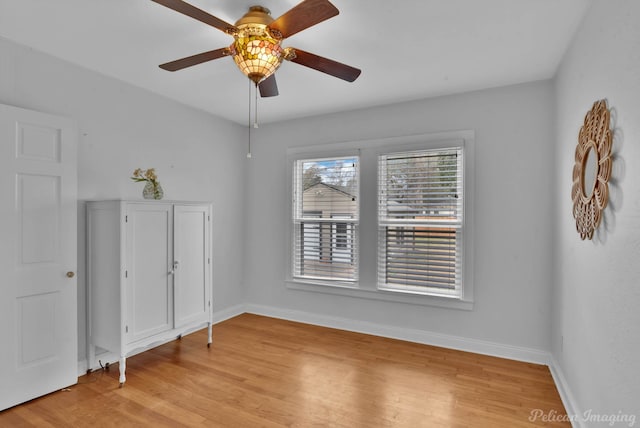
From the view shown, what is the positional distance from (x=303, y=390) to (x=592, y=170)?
2448 millimetres

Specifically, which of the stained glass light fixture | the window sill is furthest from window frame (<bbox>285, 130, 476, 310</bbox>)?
the stained glass light fixture

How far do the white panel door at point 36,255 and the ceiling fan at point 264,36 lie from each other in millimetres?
1254

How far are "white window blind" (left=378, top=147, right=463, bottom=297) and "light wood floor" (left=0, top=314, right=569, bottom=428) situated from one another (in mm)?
725

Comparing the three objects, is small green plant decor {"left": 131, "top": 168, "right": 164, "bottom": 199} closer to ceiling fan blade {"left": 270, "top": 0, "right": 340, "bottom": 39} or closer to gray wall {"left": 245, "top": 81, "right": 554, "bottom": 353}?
ceiling fan blade {"left": 270, "top": 0, "right": 340, "bottom": 39}

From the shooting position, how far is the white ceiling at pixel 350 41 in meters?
2.08

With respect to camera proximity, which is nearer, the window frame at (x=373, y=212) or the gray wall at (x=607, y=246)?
the gray wall at (x=607, y=246)

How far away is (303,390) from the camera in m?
2.67

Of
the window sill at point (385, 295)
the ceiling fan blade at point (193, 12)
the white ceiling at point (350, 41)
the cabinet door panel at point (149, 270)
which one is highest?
the white ceiling at point (350, 41)

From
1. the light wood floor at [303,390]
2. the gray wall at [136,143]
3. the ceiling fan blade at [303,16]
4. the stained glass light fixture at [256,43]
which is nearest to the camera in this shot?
the ceiling fan blade at [303,16]

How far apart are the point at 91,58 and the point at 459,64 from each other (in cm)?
303

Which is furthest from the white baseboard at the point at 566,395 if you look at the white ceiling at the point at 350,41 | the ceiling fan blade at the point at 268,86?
the ceiling fan blade at the point at 268,86

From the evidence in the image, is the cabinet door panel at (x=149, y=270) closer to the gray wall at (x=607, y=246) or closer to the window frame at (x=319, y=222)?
the window frame at (x=319, y=222)

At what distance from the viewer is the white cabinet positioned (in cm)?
282

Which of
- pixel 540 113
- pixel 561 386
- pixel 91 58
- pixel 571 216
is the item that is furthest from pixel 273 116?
pixel 561 386
